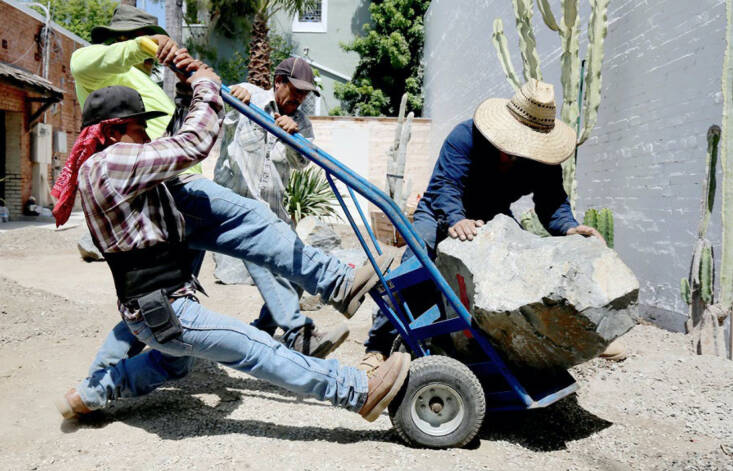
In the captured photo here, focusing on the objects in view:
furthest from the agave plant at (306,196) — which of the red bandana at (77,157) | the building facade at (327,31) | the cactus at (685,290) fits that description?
the building facade at (327,31)

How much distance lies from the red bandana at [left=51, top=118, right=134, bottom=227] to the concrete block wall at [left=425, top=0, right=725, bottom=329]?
161 inches

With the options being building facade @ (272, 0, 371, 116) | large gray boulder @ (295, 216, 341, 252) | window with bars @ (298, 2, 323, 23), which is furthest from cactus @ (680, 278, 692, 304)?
window with bars @ (298, 2, 323, 23)

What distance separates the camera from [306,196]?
11680mm

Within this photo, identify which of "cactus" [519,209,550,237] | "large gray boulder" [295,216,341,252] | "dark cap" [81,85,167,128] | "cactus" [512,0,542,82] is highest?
"cactus" [512,0,542,82]

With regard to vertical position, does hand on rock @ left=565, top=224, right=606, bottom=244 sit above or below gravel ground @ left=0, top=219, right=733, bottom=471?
above

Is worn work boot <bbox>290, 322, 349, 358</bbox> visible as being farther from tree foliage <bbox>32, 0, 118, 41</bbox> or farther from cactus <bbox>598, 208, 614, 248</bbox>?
tree foliage <bbox>32, 0, 118, 41</bbox>

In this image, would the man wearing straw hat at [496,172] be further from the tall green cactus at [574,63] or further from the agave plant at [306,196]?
the agave plant at [306,196]

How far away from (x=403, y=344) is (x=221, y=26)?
22239 mm

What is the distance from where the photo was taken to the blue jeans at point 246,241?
3.03 meters

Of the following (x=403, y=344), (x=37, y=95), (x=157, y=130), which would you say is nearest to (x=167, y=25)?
(x=37, y=95)

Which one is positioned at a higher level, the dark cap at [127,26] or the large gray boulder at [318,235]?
the dark cap at [127,26]

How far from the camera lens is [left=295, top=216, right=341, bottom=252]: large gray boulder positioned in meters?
8.11

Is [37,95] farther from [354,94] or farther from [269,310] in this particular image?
[269,310]

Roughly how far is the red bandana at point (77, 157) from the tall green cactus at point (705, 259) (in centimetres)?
390
